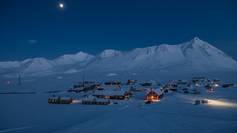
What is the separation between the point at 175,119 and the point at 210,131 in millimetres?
6506

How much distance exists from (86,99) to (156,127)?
2802 cm

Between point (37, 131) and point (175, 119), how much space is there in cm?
1547

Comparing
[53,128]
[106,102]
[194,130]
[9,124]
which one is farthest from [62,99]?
[194,130]

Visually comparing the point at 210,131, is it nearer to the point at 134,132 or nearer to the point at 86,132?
the point at 134,132

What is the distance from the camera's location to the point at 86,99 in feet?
160

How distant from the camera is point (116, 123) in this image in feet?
82.8

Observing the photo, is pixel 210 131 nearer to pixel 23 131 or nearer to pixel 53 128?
pixel 53 128

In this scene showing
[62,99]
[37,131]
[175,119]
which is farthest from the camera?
[62,99]

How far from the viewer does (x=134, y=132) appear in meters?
21.2

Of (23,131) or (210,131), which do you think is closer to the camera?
(210,131)

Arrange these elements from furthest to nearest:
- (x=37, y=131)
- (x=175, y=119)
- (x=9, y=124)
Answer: (x=9, y=124) → (x=175, y=119) → (x=37, y=131)

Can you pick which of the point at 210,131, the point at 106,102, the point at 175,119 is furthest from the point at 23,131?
the point at 106,102

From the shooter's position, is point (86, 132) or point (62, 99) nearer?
point (86, 132)

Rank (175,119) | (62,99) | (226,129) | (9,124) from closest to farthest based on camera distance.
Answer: (226,129), (175,119), (9,124), (62,99)
